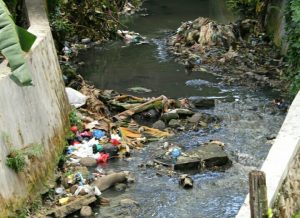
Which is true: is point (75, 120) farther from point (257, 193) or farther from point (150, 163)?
point (257, 193)

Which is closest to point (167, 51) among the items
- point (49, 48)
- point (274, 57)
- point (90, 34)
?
point (90, 34)

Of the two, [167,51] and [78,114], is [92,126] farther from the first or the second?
[167,51]

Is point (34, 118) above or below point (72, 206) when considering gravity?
above

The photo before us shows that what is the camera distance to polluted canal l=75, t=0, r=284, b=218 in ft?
21.5

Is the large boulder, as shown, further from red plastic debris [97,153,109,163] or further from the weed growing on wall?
the weed growing on wall

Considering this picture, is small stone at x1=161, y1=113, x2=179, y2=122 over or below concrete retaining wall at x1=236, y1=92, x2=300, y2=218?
below

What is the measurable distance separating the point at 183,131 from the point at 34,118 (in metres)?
3.32

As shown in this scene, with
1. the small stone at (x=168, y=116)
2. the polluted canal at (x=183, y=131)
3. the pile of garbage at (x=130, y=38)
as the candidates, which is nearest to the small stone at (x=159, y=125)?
the small stone at (x=168, y=116)

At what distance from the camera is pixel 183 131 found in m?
9.07

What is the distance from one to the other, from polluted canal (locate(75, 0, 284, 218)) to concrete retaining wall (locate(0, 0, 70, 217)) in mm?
922

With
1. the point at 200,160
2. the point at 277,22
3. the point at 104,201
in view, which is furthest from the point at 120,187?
the point at 277,22

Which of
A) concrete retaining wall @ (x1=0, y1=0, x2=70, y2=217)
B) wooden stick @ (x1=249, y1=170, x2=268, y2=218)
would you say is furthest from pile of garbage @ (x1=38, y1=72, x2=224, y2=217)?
wooden stick @ (x1=249, y1=170, x2=268, y2=218)

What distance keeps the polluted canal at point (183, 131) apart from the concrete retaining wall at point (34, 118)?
0.92 meters

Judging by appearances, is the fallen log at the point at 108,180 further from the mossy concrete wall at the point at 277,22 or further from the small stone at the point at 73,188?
the mossy concrete wall at the point at 277,22
